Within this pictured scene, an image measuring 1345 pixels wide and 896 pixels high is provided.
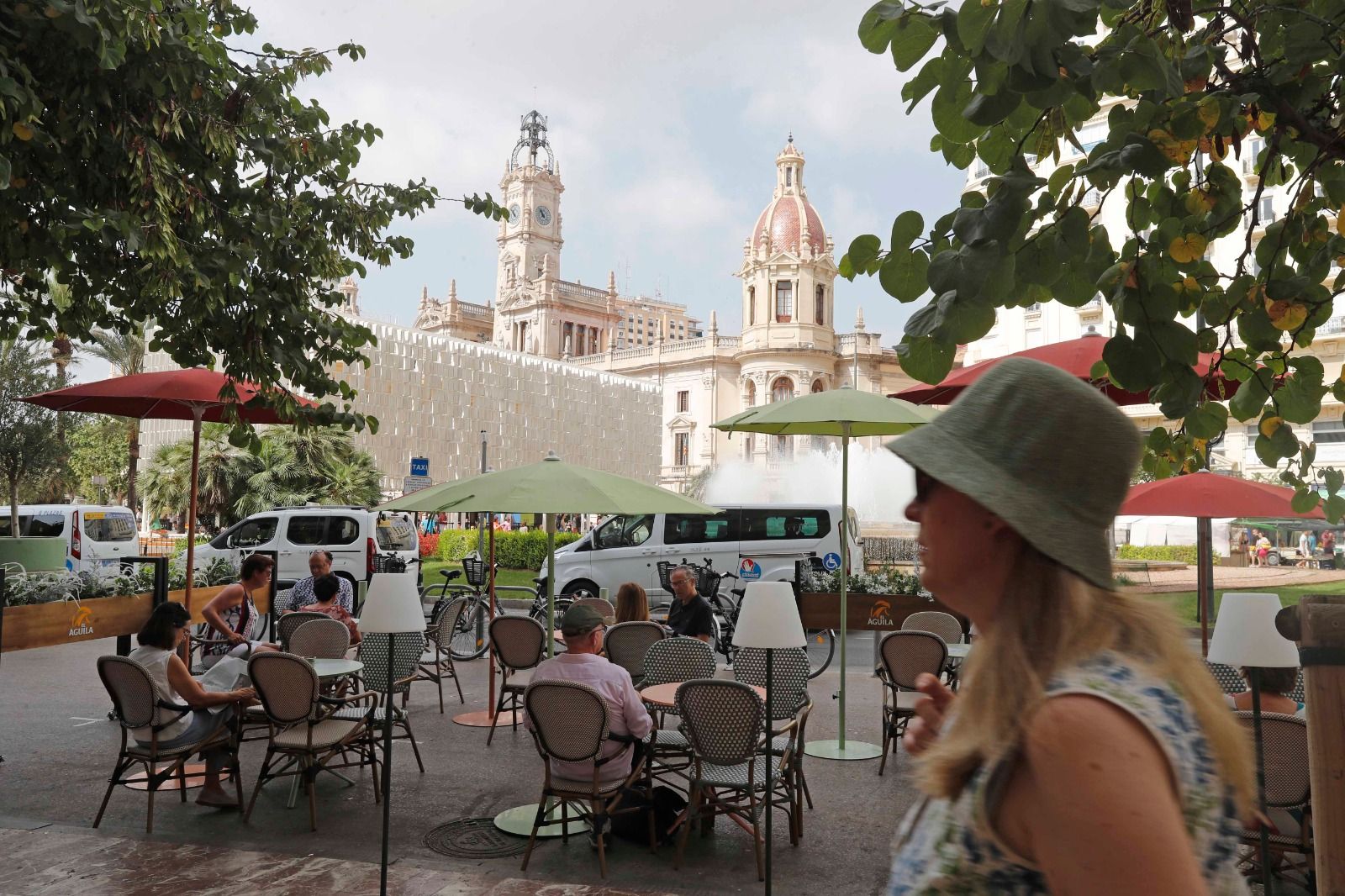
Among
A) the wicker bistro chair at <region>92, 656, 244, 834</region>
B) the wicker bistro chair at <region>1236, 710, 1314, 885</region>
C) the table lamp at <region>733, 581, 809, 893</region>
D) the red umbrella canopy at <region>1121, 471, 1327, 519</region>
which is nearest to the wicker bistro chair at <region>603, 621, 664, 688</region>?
the table lamp at <region>733, 581, 809, 893</region>

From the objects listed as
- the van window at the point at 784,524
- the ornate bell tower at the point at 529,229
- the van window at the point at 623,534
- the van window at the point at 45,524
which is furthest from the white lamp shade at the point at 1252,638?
the ornate bell tower at the point at 529,229

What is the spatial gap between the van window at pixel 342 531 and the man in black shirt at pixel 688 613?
29.6 feet

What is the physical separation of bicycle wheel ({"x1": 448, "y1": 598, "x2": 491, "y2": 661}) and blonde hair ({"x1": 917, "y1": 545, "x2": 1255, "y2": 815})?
38.5ft

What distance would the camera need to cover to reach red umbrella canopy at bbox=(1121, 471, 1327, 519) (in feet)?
24.4

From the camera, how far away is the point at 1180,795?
3.22 feet

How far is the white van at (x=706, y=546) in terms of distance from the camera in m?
16.7

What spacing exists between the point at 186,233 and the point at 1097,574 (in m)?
5.72

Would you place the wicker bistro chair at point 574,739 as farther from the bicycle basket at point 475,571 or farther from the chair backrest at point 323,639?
the bicycle basket at point 475,571

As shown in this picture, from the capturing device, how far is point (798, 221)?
6831 centimetres

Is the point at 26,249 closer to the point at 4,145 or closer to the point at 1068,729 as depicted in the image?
the point at 4,145

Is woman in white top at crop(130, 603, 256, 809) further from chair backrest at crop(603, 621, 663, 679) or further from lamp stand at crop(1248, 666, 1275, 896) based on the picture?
lamp stand at crop(1248, 666, 1275, 896)

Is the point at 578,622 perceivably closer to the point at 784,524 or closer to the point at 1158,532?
the point at 784,524

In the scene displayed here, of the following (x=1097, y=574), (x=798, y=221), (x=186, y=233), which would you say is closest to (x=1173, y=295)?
(x=1097, y=574)

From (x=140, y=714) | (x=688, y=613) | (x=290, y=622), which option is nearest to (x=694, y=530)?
(x=688, y=613)
